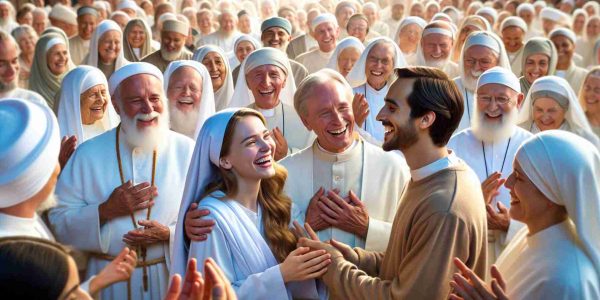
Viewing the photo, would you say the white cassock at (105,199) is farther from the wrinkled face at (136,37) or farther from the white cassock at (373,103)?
the wrinkled face at (136,37)

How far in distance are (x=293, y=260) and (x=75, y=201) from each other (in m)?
1.63

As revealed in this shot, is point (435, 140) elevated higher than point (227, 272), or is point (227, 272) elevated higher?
point (435, 140)

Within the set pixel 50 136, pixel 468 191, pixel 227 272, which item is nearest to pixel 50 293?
pixel 50 136

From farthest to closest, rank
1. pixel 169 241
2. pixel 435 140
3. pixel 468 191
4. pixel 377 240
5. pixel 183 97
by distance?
pixel 183 97 < pixel 169 241 < pixel 377 240 < pixel 435 140 < pixel 468 191

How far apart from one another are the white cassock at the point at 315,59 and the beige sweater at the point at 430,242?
7.69m

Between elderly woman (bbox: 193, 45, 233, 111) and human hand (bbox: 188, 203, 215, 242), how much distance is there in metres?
4.22

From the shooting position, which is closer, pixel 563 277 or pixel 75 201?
pixel 563 277

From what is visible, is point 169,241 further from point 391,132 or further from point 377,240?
point 391,132

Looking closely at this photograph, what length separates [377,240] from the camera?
425cm

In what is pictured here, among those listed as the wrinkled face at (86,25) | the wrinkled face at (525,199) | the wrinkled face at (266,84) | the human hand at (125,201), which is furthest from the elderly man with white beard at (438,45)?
the wrinkled face at (86,25)

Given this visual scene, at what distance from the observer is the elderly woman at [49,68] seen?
30.1ft

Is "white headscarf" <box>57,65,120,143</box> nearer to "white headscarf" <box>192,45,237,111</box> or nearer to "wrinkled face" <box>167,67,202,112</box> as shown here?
"wrinkled face" <box>167,67,202,112</box>

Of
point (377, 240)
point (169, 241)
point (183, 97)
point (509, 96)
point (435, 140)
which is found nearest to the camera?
point (435, 140)

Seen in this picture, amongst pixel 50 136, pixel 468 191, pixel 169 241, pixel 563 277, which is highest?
pixel 50 136
